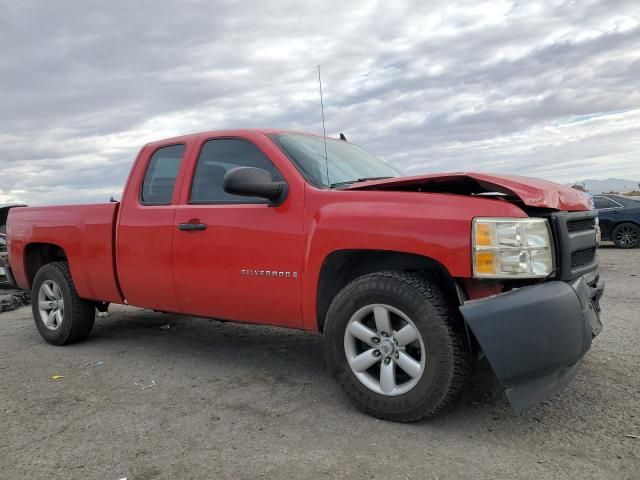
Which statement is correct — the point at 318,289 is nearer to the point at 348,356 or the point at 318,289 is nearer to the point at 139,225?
the point at 348,356

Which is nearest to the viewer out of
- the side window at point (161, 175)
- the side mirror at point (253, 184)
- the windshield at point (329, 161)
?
the side mirror at point (253, 184)

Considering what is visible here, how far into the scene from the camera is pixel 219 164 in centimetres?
435

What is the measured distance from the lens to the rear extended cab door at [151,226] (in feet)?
14.6

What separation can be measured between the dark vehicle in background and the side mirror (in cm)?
1112

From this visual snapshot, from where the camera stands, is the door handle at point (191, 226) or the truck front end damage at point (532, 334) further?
the door handle at point (191, 226)

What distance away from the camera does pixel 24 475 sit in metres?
2.79

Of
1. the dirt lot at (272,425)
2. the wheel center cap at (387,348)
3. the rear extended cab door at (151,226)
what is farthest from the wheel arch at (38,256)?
the wheel center cap at (387,348)

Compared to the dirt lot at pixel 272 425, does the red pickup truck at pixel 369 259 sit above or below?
above

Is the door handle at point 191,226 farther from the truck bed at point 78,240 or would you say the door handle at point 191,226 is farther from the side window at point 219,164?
the truck bed at point 78,240

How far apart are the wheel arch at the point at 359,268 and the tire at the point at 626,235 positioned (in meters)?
11.3

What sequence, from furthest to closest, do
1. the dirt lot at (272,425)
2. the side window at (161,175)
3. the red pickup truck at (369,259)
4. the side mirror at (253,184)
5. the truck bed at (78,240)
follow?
the truck bed at (78,240) → the side window at (161,175) → the side mirror at (253,184) → the red pickup truck at (369,259) → the dirt lot at (272,425)

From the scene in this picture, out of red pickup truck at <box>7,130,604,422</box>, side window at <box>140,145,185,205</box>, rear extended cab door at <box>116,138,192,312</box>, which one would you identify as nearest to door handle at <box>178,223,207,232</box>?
red pickup truck at <box>7,130,604,422</box>

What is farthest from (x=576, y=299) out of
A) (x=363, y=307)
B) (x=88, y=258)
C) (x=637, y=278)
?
(x=637, y=278)

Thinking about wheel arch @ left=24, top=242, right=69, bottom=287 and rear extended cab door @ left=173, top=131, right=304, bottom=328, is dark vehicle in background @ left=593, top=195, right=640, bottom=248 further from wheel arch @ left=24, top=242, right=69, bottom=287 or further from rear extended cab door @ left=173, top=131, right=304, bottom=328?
wheel arch @ left=24, top=242, right=69, bottom=287
